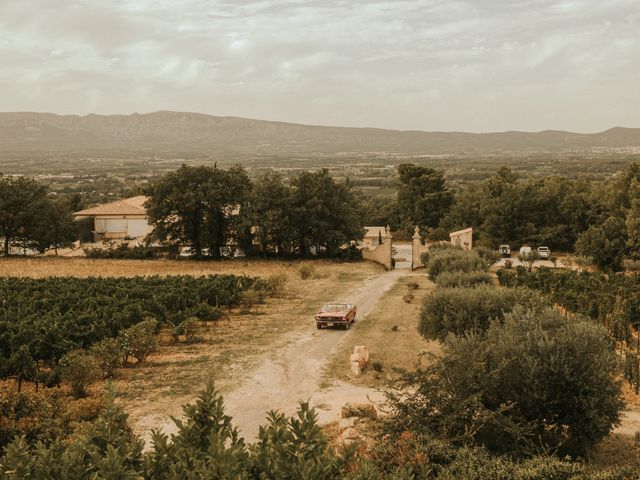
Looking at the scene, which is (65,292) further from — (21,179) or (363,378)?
(21,179)

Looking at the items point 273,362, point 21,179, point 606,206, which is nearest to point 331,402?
point 273,362

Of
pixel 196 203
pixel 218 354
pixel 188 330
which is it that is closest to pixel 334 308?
pixel 188 330

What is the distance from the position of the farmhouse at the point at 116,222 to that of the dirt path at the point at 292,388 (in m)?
47.1

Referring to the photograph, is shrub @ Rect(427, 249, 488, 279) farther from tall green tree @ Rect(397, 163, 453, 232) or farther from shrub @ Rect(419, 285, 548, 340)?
tall green tree @ Rect(397, 163, 453, 232)

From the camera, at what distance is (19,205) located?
2023 inches

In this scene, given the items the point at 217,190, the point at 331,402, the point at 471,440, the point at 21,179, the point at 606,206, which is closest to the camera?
the point at 471,440

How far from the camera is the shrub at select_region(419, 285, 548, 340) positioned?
21.0 meters

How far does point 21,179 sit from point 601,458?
50495 millimetres

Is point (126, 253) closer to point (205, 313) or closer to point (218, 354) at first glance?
point (205, 313)

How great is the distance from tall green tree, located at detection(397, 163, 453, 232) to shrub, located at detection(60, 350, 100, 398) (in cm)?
6031

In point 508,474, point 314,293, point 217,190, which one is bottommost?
point 314,293

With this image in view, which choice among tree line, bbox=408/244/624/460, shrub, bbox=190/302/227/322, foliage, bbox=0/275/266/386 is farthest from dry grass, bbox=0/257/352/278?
tree line, bbox=408/244/624/460

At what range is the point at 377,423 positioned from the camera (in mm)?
15180

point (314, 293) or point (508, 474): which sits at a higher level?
point (508, 474)
